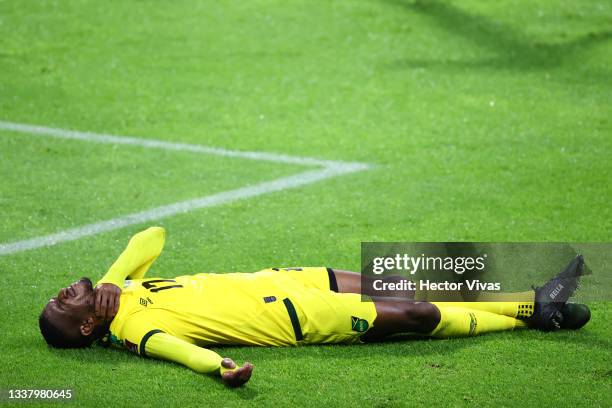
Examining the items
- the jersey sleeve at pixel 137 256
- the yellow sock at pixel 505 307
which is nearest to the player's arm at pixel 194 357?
the jersey sleeve at pixel 137 256

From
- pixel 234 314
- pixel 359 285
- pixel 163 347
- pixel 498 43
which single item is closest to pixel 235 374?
pixel 163 347

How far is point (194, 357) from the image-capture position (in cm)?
572

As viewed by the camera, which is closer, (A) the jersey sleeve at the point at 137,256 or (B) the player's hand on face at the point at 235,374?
(B) the player's hand on face at the point at 235,374

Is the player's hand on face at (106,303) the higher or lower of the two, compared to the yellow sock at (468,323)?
higher

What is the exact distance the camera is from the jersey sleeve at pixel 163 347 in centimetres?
568

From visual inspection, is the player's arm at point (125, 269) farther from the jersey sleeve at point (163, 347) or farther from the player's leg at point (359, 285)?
the player's leg at point (359, 285)

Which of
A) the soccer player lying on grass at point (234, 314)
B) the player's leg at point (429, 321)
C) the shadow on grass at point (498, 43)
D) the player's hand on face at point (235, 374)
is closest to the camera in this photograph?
the player's hand on face at point (235, 374)

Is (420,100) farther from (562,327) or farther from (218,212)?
(562,327)

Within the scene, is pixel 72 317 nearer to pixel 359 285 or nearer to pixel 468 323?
pixel 359 285

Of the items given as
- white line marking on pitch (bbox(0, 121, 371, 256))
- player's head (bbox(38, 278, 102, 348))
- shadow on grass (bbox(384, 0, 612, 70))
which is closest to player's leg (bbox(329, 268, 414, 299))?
player's head (bbox(38, 278, 102, 348))

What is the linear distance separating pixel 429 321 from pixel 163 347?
144 centimetres

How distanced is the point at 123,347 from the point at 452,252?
102 inches

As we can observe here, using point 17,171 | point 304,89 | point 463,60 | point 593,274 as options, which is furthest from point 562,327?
point 463,60

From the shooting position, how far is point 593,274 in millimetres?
7359
